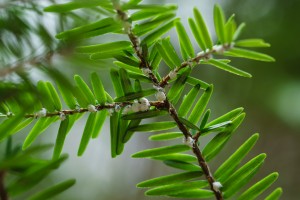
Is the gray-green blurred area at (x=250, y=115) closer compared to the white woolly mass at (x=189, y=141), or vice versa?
the white woolly mass at (x=189, y=141)

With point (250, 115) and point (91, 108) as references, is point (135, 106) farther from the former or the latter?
point (250, 115)

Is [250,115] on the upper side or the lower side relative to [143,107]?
lower

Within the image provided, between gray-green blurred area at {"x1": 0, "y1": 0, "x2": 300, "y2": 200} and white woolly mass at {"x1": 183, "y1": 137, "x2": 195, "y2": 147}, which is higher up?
white woolly mass at {"x1": 183, "y1": 137, "x2": 195, "y2": 147}

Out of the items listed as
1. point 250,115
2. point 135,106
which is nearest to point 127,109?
point 135,106

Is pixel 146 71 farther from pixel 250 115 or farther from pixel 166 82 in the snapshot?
pixel 250 115

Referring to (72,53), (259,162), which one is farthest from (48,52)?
(259,162)

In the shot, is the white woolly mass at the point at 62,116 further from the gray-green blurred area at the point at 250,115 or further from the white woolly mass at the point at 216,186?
the gray-green blurred area at the point at 250,115

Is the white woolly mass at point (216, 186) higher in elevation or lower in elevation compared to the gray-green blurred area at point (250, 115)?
higher

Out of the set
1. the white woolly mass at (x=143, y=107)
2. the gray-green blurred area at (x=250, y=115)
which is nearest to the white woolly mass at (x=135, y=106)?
the white woolly mass at (x=143, y=107)

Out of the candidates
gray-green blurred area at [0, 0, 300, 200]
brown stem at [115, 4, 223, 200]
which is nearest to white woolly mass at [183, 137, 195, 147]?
brown stem at [115, 4, 223, 200]

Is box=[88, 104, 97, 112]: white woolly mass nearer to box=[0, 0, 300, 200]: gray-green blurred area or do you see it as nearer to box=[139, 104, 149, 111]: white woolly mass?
box=[139, 104, 149, 111]: white woolly mass

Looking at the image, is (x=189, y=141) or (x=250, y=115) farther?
(x=250, y=115)

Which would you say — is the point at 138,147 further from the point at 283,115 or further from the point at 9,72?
the point at 9,72
